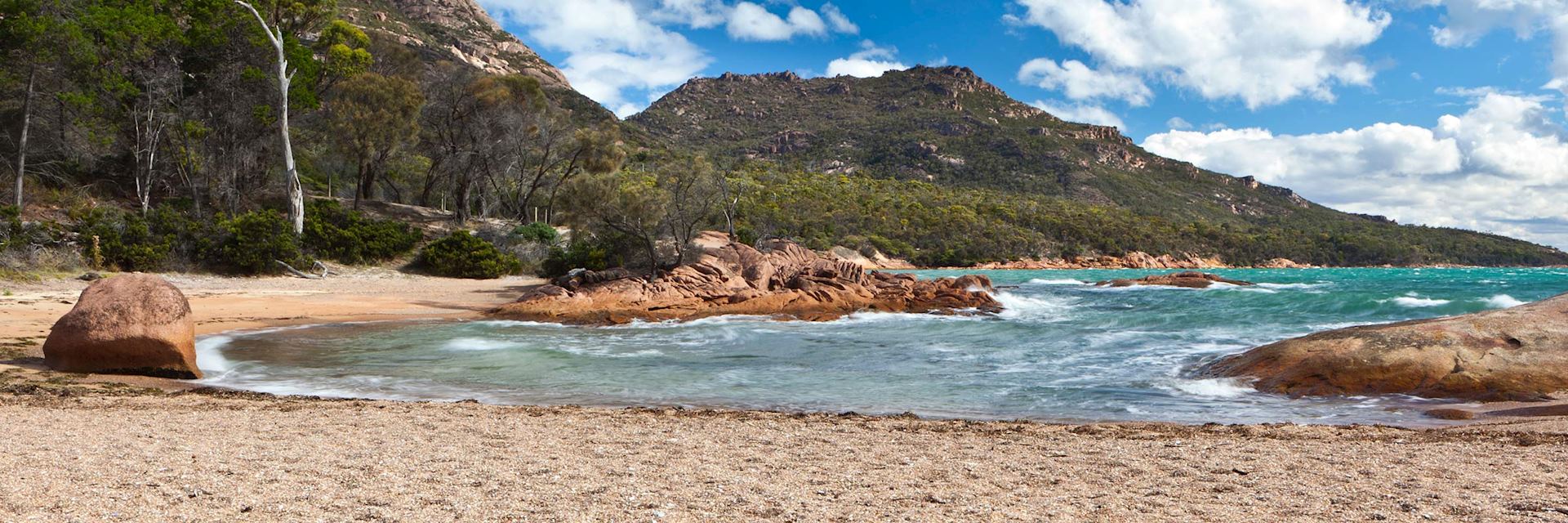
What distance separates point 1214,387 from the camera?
32.9 feet

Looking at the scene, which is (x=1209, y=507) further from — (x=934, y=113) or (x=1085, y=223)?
(x=934, y=113)

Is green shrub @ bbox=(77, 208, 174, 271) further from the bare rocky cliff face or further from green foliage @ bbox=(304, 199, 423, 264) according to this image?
the bare rocky cliff face

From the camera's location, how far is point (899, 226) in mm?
72938

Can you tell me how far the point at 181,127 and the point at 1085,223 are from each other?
74577 mm

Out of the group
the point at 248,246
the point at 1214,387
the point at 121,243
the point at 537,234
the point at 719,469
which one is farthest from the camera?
the point at 537,234

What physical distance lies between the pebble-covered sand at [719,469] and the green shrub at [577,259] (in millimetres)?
22173

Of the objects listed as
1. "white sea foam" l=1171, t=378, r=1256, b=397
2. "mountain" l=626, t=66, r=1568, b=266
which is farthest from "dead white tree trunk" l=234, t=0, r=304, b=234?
"mountain" l=626, t=66, r=1568, b=266

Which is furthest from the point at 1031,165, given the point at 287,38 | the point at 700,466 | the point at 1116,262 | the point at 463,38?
the point at 700,466

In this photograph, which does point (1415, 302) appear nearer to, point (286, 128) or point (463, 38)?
point (286, 128)

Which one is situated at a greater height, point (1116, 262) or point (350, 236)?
point (1116, 262)

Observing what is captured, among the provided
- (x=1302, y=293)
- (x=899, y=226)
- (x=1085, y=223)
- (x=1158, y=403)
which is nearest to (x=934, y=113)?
(x=1085, y=223)

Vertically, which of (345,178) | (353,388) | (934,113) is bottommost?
(353,388)

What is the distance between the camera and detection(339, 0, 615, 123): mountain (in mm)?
74500

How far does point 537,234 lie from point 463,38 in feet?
262
